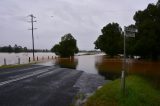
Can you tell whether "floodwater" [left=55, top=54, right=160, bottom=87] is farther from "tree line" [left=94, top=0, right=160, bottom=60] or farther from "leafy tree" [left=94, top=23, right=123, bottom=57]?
"leafy tree" [left=94, top=23, right=123, bottom=57]

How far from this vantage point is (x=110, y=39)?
90188 millimetres

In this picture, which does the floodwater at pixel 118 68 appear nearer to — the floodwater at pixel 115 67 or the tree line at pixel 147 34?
the floodwater at pixel 115 67

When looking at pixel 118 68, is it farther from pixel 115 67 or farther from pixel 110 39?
pixel 110 39

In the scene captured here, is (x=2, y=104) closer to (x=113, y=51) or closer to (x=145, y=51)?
(x=145, y=51)

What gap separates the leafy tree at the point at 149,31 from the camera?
58.1 m

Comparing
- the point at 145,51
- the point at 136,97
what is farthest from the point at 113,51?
the point at 136,97

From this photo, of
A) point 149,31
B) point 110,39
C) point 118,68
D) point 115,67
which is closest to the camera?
point 118,68

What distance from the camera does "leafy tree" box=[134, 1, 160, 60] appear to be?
190ft

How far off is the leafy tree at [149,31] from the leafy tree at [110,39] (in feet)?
87.6

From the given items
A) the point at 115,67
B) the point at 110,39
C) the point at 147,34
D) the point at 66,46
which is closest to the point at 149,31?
the point at 147,34

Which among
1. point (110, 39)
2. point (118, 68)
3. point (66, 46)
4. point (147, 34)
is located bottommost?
point (118, 68)

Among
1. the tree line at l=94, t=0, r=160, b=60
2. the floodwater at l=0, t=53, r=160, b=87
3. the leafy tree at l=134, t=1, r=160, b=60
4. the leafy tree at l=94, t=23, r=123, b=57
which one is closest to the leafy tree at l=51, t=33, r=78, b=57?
the leafy tree at l=94, t=23, r=123, b=57

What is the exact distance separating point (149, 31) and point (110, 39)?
3214 centimetres

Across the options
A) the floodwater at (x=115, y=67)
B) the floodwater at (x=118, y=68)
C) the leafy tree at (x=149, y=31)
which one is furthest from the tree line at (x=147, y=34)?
the floodwater at (x=118, y=68)
